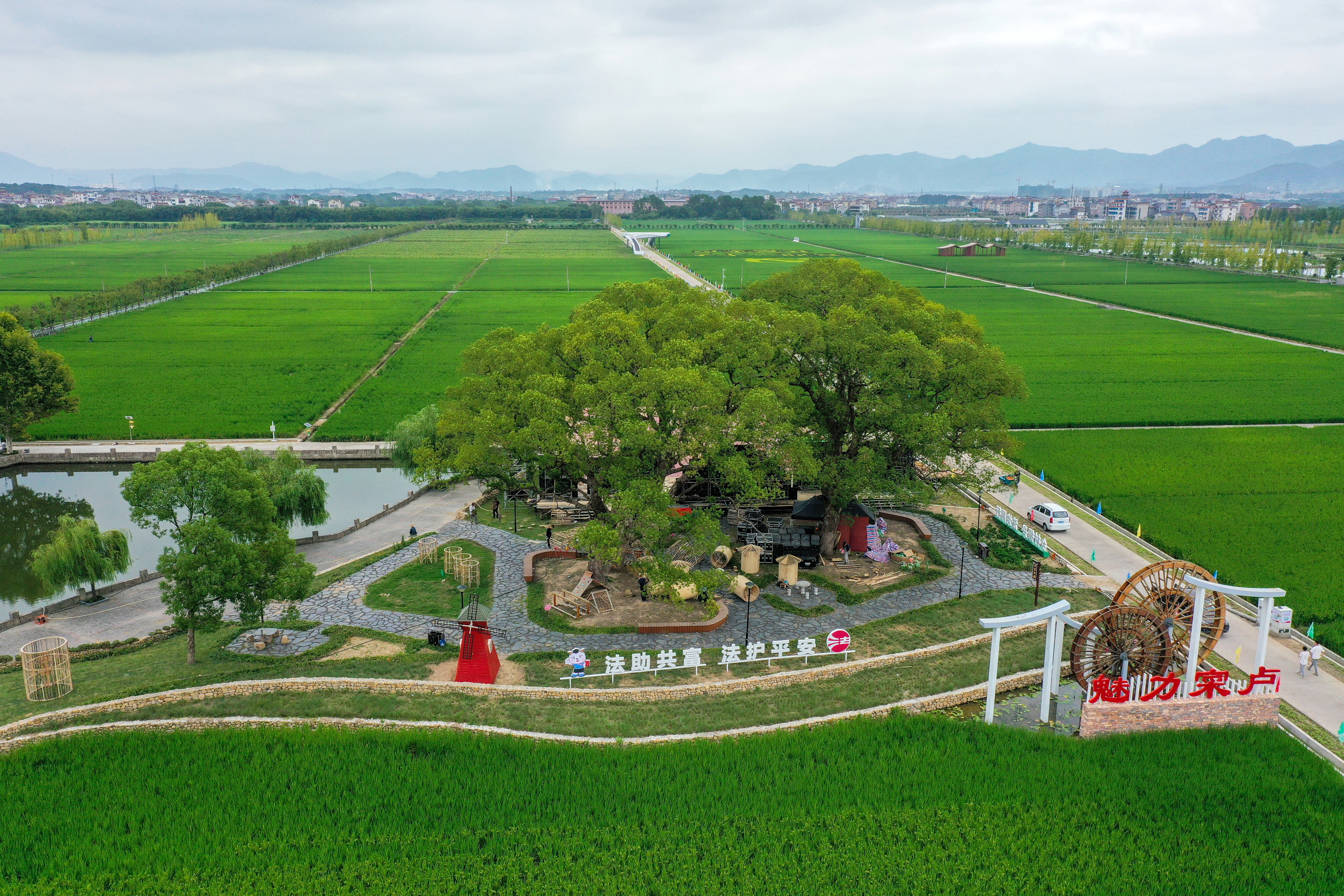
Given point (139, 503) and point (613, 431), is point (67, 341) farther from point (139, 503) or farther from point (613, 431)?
point (613, 431)

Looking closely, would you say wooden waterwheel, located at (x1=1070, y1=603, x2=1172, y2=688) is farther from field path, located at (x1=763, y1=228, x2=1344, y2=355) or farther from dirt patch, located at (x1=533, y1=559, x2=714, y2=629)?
field path, located at (x1=763, y1=228, x2=1344, y2=355)

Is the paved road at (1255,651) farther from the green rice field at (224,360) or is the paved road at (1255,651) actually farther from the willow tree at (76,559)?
the green rice field at (224,360)

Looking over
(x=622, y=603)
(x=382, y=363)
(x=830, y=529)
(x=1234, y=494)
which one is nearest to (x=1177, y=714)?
(x=830, y=529)

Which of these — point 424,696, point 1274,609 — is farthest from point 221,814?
point 1274,609

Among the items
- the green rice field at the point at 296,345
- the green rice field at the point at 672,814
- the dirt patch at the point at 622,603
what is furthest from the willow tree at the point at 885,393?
the green rice field at the point at 296,345

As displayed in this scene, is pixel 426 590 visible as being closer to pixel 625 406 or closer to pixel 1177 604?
pixel 625 406

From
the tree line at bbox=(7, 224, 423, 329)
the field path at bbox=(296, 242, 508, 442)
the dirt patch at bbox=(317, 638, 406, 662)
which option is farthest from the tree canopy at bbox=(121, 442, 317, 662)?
the tree line at bbox=(7, 224, 423, 329)
